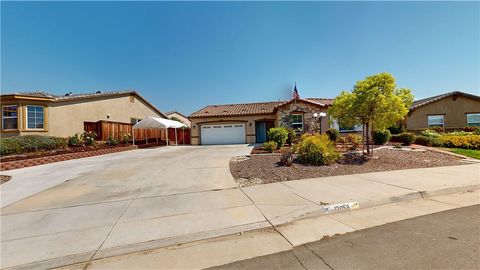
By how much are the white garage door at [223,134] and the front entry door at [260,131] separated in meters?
1.49

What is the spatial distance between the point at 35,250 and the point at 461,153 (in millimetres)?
17343

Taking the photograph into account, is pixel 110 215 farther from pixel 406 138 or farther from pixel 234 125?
pixel 234 125

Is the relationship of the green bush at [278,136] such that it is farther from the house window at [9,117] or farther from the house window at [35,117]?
the house window at [9,117]

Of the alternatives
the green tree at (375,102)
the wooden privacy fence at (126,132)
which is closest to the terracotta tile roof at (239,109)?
the wooden privacy fence at (126,132)

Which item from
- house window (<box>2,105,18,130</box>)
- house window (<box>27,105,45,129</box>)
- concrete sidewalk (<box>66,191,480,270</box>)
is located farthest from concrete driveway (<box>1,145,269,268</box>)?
house window (<box>2,105,18,130</box>)

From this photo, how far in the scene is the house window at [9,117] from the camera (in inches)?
593

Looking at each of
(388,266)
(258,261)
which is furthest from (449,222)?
(258,261)

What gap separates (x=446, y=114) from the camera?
68.2 ft

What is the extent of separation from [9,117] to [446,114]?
120ft

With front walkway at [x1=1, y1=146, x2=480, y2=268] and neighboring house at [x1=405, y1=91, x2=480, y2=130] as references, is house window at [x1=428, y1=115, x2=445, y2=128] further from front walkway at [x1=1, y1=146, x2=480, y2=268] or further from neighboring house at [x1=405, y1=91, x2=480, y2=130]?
front walkway at [x1=1, y1=146, x2=480, y2=268]

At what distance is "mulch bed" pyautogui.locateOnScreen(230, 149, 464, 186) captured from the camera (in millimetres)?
7449

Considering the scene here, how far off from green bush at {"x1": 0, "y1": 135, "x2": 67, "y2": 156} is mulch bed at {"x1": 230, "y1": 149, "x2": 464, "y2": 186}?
12646 mm

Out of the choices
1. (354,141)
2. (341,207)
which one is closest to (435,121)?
(354,141)

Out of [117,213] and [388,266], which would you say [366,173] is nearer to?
[388,266]
